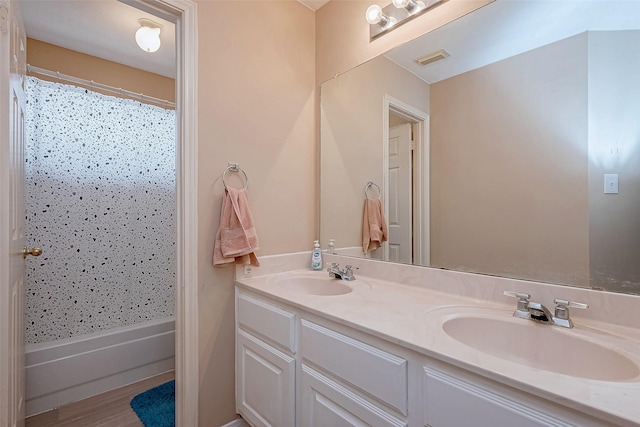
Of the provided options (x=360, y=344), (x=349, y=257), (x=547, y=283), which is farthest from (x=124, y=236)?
(x=547, y=283)

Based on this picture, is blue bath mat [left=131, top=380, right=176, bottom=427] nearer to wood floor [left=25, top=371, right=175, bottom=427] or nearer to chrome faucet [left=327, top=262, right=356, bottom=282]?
wood floor [left=25, top=371, right=175, bottom=427]

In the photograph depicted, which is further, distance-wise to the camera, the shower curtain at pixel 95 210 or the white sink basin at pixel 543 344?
the shower curtain at pixel 95 210

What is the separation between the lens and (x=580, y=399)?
1.75 feet

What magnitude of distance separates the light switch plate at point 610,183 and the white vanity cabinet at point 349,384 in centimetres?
73

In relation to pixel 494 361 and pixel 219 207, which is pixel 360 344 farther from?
pixel 219 207

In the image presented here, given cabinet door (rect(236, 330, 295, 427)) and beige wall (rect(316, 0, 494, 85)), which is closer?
cabinet door (rect(236, 330, 295, 427))

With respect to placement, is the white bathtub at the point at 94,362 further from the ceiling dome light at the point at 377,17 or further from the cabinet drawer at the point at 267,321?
the ceiling dome light at the point at 377,17

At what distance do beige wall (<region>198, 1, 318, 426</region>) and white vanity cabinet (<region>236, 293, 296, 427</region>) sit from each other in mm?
94

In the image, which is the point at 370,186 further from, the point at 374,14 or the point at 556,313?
the point at 556,313

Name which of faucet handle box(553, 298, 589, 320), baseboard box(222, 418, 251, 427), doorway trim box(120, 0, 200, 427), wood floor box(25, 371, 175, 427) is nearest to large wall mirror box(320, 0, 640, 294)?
faucet handle box(553, 298, 589, 320)

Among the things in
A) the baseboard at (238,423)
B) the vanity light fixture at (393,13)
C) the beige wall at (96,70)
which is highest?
the beige wall at (96,70)

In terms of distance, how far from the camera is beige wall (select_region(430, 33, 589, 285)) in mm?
986

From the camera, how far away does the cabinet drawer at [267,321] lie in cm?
117

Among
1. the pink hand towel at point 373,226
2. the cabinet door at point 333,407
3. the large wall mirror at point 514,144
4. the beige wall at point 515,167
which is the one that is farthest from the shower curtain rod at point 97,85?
the cabinet door at point 333,407
